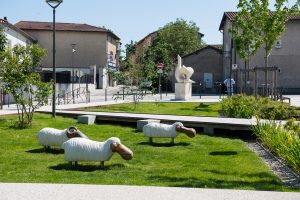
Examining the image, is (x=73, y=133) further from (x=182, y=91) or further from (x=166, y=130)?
(x=182, y=91)

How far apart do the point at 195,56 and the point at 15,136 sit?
39635 mm

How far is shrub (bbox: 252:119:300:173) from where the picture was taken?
9242mm

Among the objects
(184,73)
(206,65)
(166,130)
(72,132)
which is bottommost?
(166,130)

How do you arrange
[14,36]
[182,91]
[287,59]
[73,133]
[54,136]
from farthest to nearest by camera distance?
1. [287,59]
2. [14,36]
3. [182,91]
4. [54,136]
5. [73,133]

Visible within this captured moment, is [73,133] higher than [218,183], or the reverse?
[73,133]

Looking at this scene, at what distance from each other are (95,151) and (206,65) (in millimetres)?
43853

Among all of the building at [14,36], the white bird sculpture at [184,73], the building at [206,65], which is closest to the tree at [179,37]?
the building at [206,65]

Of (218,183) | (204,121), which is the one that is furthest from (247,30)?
(218,183)

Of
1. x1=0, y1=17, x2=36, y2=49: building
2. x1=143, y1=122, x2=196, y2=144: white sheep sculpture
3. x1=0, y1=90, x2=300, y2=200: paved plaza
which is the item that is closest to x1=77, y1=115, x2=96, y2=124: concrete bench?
x1=143, y1=122, x2=196, y2=144: white sheep sculpture

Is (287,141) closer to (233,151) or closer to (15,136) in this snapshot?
(233,151)

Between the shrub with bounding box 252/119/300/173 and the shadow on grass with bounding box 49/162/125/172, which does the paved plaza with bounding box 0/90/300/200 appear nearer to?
the shadow on grass with bounding box 49/162/125/172

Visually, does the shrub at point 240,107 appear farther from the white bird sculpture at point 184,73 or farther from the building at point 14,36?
the building at point 14,36

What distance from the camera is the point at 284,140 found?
35.4 feet

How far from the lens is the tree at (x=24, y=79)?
53.3 ft
